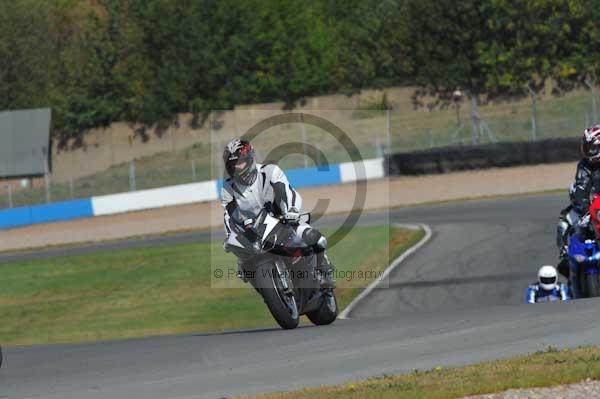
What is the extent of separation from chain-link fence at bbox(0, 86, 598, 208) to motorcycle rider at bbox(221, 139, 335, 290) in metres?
21.8

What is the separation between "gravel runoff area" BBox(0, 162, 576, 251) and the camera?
115ft

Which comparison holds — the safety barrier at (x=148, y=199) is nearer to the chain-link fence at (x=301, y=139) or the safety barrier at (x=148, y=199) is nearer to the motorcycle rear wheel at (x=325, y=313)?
the chain-link fence at (x=301, y=139)

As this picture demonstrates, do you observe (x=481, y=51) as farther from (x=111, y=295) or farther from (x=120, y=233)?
(x=111, y=295)

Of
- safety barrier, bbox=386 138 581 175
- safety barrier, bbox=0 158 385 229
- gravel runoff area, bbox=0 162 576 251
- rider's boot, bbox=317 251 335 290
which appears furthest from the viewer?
safety barrier, bbox=0 158 385 229

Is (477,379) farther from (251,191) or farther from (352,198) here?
(352,198)

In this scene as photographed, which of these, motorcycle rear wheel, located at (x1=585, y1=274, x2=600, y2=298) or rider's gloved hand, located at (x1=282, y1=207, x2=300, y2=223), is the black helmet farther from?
motorcycle rear wheel, located at (x1=585, y1=274, x2=600, y2=298)

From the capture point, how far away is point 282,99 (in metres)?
62.5

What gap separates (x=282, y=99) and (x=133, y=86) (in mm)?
8162

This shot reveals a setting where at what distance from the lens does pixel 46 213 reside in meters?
40.8

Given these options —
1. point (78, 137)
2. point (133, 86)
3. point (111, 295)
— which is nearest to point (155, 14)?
point (133, 86)

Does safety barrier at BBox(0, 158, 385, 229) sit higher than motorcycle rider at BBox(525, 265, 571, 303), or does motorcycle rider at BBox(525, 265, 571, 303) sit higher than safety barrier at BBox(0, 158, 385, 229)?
safety barrier at BBox(0, 158, 385, 229)

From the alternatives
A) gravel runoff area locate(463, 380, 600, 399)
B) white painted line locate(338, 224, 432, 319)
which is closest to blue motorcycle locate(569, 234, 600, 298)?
white painted line locate(338, 224, 432, 319)

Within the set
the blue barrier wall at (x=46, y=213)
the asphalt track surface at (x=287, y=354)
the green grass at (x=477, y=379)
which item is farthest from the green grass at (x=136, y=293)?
the green grass at (x=477, y=379)

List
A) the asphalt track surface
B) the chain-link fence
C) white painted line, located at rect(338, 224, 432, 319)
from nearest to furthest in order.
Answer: the asphalt track surface < white painted line, located at rect(338, 224, 432, 319) < the chain-link fence
